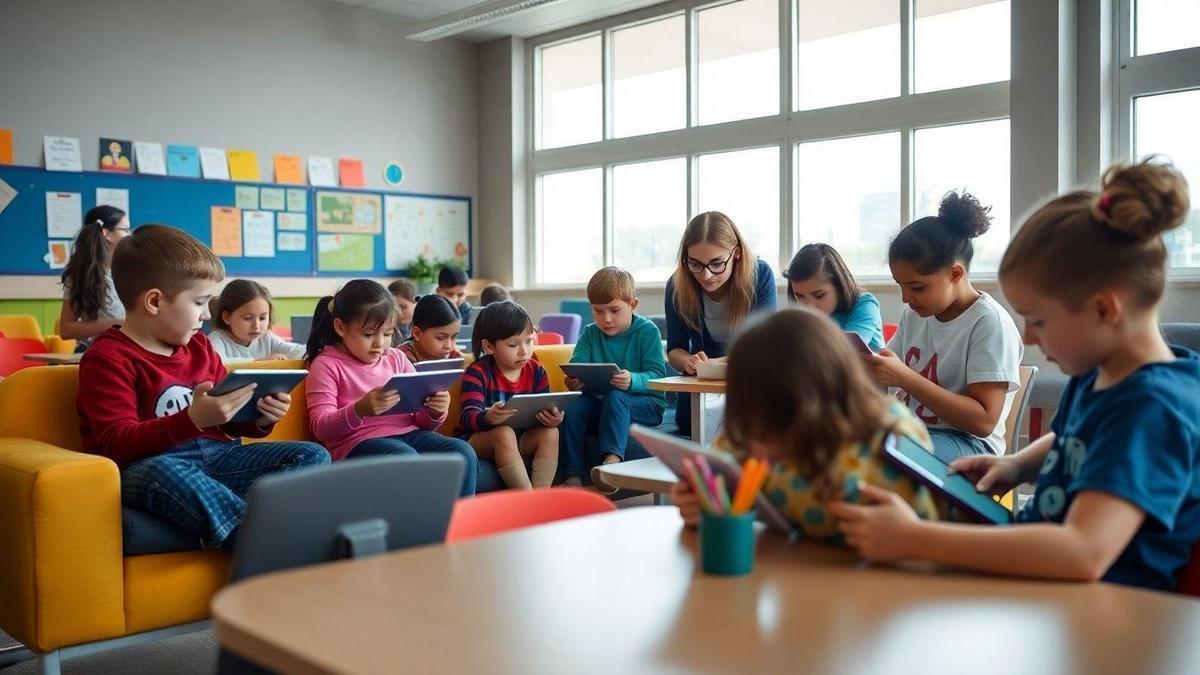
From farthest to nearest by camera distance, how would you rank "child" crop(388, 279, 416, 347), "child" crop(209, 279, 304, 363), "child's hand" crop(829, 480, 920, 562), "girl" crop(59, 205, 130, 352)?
"child" crop(388, 279, 416, 347) → "girl" crop(59, 205, 130, 352) → "child" crop(209, 279, 304, 363) → "child's hand" crop(829, 480, 920, 562)

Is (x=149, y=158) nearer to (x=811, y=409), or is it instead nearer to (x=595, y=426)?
(x=595, y=426)

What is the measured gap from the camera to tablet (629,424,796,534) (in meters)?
1.16

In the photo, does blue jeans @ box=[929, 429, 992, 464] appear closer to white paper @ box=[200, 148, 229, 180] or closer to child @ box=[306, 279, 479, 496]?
child @ box=[306, 279, 479, 496]

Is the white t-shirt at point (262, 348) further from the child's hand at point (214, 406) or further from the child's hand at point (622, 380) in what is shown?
the child's hand at point (214, 406)

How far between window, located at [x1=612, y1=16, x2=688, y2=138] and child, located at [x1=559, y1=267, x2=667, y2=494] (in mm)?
4748

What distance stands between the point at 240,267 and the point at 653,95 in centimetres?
358

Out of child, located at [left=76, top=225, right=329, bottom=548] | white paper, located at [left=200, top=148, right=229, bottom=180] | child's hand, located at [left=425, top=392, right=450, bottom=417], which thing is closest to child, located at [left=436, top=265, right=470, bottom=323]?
white paper, located at [left=200, top=148, right=229, bottom=180]

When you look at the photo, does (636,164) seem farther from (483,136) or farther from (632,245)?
(483,136)

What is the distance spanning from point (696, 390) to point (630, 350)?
956 mm

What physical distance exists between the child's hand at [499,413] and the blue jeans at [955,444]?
135 cm

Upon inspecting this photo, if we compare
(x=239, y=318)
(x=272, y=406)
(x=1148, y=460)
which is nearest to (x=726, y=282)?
(x=272, y=406)

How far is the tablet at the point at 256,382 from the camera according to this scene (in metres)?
2.19

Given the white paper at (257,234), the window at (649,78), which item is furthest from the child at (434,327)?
the window at (649,78)

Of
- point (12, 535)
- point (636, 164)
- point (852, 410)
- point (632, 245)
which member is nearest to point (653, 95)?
point (636, 164)
